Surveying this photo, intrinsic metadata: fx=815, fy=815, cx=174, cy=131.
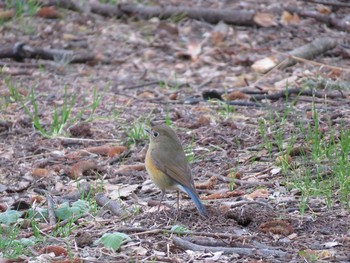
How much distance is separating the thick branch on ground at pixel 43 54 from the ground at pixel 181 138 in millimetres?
60

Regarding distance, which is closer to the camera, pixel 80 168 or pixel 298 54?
pixel 80 168

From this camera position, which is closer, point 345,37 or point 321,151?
point 321,151

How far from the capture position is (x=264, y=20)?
10.2m

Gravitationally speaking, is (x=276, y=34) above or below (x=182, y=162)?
below

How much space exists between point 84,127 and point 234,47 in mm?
3093

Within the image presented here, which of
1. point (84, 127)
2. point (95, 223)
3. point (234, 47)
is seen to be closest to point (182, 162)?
point (95, 223)

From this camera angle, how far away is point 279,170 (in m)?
5.76

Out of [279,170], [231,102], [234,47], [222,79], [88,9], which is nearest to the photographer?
[279,170]

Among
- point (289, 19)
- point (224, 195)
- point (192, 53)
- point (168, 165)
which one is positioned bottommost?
point (192, 53)

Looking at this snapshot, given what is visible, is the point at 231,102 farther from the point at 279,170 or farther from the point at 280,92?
the point at 279,170

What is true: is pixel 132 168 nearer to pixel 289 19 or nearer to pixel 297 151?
pixel 297 151

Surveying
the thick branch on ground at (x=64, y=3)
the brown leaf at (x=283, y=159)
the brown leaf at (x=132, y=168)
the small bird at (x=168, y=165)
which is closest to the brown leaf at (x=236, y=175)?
the brown leaf at (x=283, y=159)

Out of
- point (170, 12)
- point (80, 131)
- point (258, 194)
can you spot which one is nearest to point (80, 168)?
point (80, 131)

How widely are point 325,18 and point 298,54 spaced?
1.49 meters
